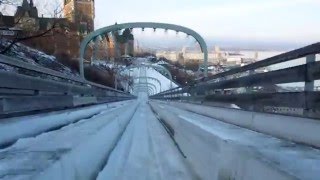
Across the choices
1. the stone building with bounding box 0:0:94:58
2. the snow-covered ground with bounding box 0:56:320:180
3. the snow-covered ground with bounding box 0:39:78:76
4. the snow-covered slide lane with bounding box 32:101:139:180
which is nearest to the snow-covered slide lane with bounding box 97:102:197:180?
the snow-covered ground with bounding box 0:56:320:180

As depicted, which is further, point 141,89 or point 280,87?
point 141,89

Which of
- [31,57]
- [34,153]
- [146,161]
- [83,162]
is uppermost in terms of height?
[31,57]

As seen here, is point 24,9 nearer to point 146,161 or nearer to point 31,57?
point 31,57

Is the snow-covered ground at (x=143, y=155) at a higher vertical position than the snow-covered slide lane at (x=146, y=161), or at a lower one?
higher

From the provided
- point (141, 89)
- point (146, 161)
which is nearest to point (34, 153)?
point (146, 161)

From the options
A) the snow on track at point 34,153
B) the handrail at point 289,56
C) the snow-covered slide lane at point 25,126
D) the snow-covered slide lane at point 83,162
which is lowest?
the snow-covered slide lane at point 83,162

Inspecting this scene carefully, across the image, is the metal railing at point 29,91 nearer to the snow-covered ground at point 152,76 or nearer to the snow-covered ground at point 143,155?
the snow-covered ground at point 143,155

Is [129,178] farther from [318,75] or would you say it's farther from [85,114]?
[85,114]

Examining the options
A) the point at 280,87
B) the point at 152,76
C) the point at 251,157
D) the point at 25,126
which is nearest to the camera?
the point at 251,157

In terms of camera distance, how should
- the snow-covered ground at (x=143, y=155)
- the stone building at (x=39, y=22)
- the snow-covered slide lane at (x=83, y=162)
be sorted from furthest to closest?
the stone building at (x=39, y=22) → the snow-covered slide lane at (x=83, y=162) → the snow-covered ground at (x=143, y=155)

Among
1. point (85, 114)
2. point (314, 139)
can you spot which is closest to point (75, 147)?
point (314, 139)

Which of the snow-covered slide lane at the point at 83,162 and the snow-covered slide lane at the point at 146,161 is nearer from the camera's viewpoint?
the snow-covered slide lane at the point at 83,162

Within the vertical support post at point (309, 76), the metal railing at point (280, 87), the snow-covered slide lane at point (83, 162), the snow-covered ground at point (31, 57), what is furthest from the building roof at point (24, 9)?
the vertical support post at point (309, 76)
